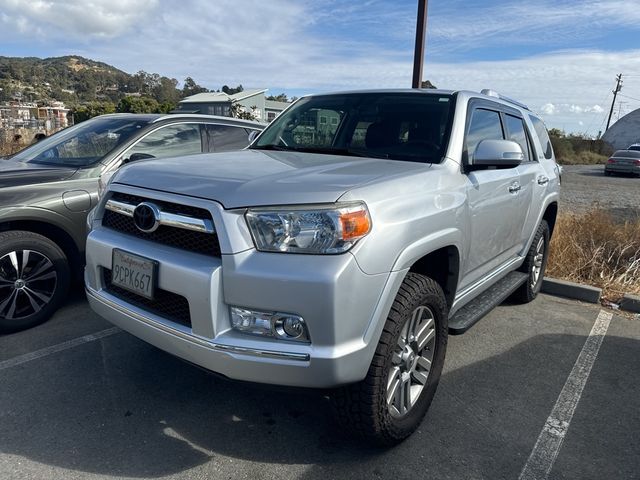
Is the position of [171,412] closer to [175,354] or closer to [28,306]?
[175,354]

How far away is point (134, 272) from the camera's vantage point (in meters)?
2.38

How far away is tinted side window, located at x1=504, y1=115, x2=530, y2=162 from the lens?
4.14m

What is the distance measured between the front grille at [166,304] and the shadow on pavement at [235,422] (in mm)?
425

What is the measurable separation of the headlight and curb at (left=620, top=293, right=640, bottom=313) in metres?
4.29

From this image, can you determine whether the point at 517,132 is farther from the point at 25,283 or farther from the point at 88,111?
the point at 88,111

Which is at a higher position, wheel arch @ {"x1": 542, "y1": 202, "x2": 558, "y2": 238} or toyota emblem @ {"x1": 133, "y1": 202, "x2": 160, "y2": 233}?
toyota emblem @ {"x1": 133, "y1": 202, "x2": 160, "y2": 233}

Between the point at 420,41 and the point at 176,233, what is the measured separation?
Answer: 561cm

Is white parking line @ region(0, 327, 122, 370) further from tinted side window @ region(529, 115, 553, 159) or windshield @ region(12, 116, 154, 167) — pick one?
tinted side window @ region(529, 115, 553, 159)

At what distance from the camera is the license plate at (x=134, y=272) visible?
7.46 feet

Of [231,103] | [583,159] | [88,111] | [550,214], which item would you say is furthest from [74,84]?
[550,214]

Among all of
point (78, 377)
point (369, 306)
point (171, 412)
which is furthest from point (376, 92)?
point (78, 377)

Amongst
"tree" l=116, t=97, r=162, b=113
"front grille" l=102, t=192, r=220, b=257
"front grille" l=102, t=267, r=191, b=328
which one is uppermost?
"tree" l=116, t=97, r=162, b=113

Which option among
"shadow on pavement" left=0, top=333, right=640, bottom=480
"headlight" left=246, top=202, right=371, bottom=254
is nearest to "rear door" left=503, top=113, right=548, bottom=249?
"shadow on pavement" left=0, top=333, right=640, bottom=480

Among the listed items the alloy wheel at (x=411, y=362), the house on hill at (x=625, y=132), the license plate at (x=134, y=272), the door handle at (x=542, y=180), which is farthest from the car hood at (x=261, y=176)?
the house on hill at (x=625, y=132)
